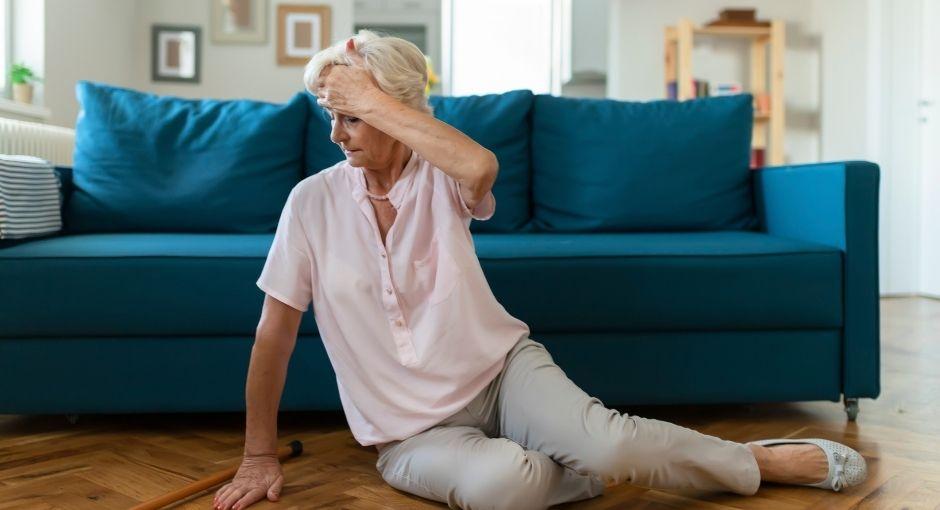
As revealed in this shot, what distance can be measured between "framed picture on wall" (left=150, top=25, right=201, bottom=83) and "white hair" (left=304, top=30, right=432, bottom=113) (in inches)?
158

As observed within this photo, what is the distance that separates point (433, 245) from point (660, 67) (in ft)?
15.1

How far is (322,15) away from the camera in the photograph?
5.26 meters

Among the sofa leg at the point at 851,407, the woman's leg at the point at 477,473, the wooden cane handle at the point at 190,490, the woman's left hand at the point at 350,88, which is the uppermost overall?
the woman's left hand at the point at 350,88

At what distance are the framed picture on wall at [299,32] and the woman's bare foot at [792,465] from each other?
415cm

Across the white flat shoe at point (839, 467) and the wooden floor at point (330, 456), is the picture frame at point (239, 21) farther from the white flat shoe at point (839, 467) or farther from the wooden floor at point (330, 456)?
Answer: the white flat shoe at point (839, 467)

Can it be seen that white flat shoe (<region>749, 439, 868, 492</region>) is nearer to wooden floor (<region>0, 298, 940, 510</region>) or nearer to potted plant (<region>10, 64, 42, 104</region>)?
wooden floor (<region>0, 298, 940, 510</region>)

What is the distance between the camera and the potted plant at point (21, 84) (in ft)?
12.5

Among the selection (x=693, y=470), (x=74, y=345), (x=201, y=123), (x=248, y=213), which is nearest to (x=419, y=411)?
(x=693, y=470)

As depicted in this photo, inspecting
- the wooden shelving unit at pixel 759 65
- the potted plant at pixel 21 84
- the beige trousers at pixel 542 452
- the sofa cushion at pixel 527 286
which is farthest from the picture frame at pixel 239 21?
the beige trousers at pixel 542 452

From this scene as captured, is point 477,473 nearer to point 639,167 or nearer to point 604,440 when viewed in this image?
point 604,440

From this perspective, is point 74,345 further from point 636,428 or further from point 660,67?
point 660,67

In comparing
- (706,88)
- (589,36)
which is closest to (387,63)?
(706,88)

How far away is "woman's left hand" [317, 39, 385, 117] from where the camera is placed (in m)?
1.43

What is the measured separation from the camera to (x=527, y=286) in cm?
204
